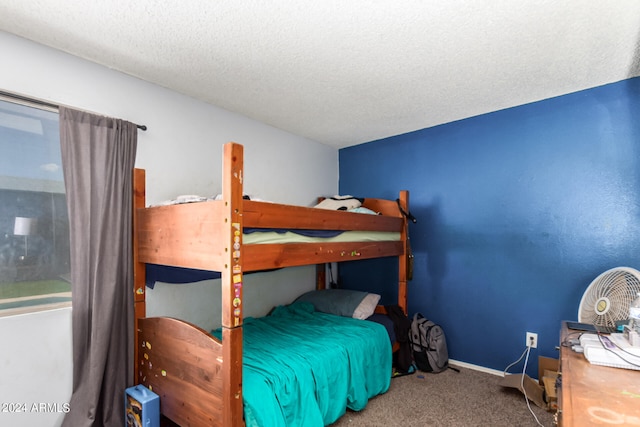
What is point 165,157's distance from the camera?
7.68 feet

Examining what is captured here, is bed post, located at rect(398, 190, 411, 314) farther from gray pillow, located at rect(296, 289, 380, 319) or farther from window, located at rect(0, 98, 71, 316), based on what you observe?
window, located at rect(0, 98, 71, 316)

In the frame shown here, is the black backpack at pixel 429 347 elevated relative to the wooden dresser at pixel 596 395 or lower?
lower

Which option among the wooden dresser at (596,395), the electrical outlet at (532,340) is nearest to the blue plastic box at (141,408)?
the wooden dresser at (596,395)

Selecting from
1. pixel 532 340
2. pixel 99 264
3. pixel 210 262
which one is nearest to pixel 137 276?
pixel 99 264

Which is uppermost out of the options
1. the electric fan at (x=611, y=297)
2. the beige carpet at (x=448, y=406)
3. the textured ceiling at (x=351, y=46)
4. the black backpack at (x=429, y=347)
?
the textured ceiling at (x=351, y=46)

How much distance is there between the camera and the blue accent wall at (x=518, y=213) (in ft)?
7.57

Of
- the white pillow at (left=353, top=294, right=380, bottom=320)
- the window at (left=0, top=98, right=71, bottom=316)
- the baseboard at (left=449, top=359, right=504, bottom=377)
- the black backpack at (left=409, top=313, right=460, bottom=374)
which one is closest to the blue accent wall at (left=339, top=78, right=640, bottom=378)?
the baseboard at (left=449, top=359, right=504, bottom=377)

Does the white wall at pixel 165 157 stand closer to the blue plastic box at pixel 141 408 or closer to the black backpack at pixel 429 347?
Result: the blue plastic box at pixel 141 408

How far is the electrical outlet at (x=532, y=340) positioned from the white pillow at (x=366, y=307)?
4.00 feet

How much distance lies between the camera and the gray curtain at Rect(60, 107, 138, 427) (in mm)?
1835

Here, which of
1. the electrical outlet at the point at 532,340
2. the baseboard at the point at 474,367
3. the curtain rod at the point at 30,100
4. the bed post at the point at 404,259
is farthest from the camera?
the bed post at the point at 404,259

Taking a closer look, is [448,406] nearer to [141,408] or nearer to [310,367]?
[310,367]

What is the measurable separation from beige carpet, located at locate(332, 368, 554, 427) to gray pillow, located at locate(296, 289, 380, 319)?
60 cm

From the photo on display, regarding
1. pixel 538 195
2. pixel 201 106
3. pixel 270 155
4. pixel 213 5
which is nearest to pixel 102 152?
pixel 201 106
